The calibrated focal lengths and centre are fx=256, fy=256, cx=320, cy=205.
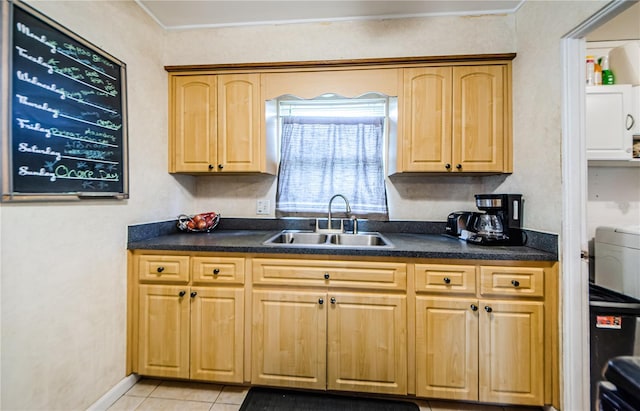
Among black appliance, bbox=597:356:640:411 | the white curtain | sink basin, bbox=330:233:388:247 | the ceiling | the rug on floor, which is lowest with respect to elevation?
the rug on floor

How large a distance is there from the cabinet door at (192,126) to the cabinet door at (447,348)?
177 cm

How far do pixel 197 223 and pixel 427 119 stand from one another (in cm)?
187

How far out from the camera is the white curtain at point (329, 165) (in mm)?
2146

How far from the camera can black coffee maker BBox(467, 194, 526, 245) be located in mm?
1601

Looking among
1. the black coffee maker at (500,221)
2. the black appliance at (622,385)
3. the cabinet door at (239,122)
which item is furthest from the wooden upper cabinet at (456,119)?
the black appliance at (622,385)

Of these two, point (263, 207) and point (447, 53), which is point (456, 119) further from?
point (263, 207)

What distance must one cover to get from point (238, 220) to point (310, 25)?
1630mm

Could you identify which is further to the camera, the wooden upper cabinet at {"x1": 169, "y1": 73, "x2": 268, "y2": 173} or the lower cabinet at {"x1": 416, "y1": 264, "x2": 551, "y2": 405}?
the wooden upper cabinet at {"x1": 169, "y1": 73, "x2": 268, "y2": 173}

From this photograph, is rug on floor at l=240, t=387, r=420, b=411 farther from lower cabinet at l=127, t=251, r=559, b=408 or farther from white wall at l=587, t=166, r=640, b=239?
white wall at l=587, t=166, r=640, b=239

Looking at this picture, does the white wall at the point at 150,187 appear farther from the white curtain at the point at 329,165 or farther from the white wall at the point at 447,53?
the white curtain at the point at 329,165

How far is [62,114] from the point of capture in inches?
46.4

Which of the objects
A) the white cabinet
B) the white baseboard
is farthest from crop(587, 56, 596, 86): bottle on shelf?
the white baseboard

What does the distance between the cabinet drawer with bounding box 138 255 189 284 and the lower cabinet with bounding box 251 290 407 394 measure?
47cm

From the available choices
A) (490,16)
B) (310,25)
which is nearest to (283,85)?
(310,25)
